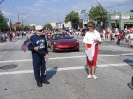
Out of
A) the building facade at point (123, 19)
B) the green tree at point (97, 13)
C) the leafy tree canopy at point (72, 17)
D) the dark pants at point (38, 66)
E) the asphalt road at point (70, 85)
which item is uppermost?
the leafy tree canopy at point (72, 17)

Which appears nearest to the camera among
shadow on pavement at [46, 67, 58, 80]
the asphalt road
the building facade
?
the asphalt road

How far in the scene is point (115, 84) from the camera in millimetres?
5480

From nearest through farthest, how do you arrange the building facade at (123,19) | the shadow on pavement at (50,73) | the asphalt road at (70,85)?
1. the asphalt road at (70,85)
2. the shadow on pavement at (50,73)
3. the building facade at (123,19)

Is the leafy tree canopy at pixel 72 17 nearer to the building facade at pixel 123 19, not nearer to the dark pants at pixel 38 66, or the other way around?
the building facade at pixel 123 19

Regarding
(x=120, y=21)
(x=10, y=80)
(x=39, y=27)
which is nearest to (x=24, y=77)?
(x=10, y=80)

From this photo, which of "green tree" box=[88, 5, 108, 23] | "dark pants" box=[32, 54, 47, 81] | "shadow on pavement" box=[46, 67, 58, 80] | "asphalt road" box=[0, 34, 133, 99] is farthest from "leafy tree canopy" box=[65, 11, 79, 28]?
"dark pants" box=[32, 54, 47, 81]

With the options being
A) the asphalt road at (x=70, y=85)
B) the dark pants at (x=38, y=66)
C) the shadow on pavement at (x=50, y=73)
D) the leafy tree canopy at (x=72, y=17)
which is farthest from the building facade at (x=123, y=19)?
the dark pants at (x=38, y=66)

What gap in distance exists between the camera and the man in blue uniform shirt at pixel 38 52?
17.7ft

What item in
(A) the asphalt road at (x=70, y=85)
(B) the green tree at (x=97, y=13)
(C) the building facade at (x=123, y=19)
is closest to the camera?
A: (A) the asphalt road at (x=70, y=85)

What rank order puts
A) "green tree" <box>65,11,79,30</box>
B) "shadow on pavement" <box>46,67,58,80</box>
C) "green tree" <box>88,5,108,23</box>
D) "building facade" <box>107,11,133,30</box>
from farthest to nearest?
"green tree" <box>65,11,79,30</box>, "green tree" <box>88,5,108,23</box>, "building facade" <box>107,11,133,30</box>, "shadow on pavement" <box>46,67,58,80</box>

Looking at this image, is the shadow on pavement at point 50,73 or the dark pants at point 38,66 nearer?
the dark pants at point 38,66

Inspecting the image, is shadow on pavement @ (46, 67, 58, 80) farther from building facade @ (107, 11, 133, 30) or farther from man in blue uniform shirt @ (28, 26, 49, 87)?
building facade @ (107, 11, 133, 30)

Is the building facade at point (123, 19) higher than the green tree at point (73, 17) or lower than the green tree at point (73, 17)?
lower

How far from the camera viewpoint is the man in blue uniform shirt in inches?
213
